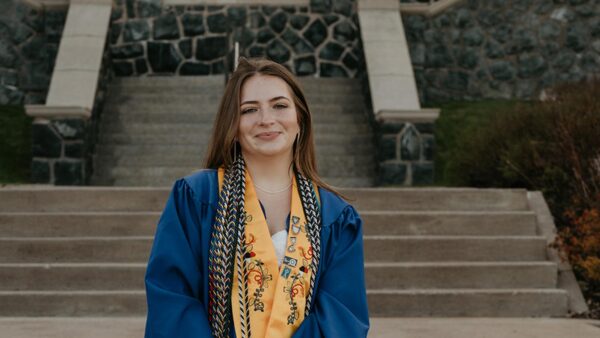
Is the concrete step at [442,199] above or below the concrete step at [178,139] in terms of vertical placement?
above

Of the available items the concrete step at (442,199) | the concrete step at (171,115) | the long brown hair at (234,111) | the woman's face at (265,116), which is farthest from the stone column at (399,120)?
the woman's face at (265,116)

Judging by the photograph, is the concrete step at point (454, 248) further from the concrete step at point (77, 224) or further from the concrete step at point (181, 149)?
the concrete step at point (181, 149)

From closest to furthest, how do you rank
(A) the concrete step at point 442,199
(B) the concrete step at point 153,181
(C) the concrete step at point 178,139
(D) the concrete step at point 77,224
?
1. (D) the concrete step at point 77,224
2. (A) the concrete step at point 442,199
3. (B) the concrete step at point 153,181
4. (C) the concrete step at point 178,139

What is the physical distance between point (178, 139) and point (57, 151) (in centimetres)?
152

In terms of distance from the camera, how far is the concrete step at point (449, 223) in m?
6.79

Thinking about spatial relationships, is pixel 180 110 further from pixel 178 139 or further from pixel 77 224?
pixel 77 224

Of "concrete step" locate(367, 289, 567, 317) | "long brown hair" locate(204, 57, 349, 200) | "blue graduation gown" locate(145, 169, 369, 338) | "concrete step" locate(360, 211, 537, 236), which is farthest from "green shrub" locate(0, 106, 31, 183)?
"blue graduation gown" locate(145, 169, 369, 338)

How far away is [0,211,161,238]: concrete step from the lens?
21.7 feet

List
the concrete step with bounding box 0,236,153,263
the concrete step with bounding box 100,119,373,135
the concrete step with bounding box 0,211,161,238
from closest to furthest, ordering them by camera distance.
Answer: the concrete step with bounding box 0,236,153,263, the concrete step with bounding box 0,211,161,238, the concrete step with bounding box 100,119,373,135

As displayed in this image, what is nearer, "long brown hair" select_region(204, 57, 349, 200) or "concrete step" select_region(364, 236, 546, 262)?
"long brown hair" select_region(204, 57, 349, 200)

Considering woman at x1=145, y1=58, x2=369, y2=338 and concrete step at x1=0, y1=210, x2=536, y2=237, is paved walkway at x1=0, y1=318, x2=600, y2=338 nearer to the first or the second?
concrete step at x1=0, y1=210, x2=536, y2=237

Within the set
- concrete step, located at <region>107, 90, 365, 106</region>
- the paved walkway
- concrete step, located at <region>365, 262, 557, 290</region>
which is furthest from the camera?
concrete step, located at <region>107, 90, 365, 106</region>

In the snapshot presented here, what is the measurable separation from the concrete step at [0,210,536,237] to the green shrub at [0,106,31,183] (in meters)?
1.99

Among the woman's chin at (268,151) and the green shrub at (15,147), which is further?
the green shrub at (15,147)
